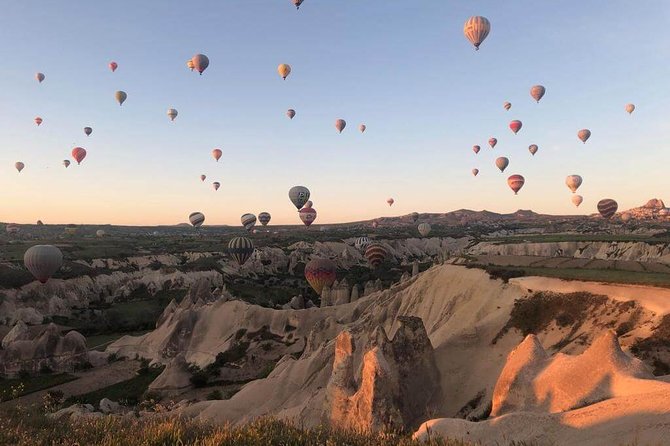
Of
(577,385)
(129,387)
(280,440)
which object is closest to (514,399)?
(577,385)

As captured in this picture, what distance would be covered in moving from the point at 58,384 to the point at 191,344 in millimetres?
13015

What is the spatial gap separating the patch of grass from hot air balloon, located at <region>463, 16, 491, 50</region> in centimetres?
5436

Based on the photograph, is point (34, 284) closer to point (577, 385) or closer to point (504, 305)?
point (504, 305)

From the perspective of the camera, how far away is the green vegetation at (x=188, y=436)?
848cm

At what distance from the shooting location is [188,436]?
29.8 ft

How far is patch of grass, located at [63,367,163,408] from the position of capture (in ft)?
119

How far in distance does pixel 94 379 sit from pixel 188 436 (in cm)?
4177

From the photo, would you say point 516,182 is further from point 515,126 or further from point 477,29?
point 477,29

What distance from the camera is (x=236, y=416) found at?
26734 mm

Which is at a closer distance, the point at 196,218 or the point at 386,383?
the point at 386,383

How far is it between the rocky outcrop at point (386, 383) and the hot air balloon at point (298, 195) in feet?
187

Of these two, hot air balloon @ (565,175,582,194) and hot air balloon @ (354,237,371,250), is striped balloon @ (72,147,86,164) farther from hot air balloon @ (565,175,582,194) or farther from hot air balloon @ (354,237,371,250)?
hot air balloon @ (565,175,582,194)

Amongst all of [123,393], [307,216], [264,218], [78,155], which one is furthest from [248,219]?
[123,393]

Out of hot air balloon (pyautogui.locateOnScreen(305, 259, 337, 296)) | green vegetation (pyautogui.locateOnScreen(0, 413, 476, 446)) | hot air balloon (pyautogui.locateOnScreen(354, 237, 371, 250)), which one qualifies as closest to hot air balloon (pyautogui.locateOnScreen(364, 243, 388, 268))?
hot air balloon (pyautogui.locateOnScreen(305, 259, 337, 296))
